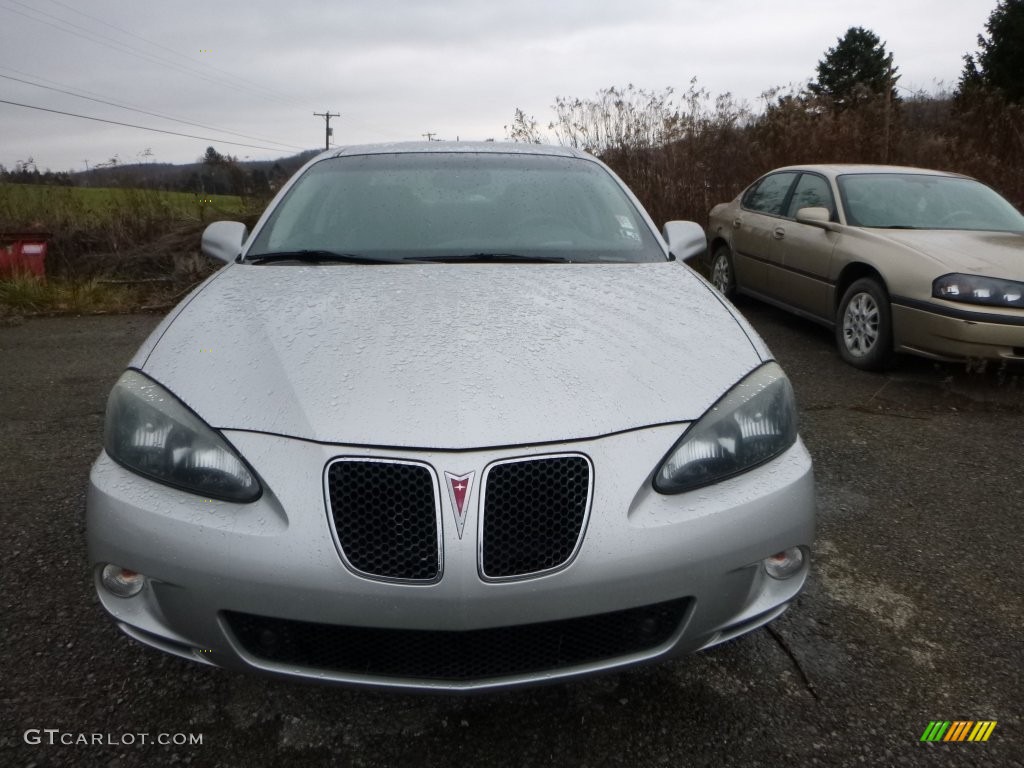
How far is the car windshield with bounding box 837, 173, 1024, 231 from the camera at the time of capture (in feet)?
17.4

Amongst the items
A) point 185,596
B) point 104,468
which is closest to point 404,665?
point 185,596

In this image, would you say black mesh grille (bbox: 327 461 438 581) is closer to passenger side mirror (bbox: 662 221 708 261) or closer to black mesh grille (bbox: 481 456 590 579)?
black mesh grille (bbox: 481 456 590 579)

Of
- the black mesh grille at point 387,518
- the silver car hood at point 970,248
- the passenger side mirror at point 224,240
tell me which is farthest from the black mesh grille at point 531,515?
the silver car hood at point 970,248

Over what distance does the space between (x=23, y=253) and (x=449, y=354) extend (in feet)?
29.1

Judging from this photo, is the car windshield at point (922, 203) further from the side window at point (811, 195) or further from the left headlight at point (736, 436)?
the left headlight at point (736, 436)

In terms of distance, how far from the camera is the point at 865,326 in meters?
5.04

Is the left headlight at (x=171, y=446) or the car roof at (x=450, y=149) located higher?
the car roof at (x=450, y=149)

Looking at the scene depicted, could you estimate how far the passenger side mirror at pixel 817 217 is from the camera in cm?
537

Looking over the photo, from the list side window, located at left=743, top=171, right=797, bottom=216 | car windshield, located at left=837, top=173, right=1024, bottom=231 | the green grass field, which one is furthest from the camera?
the green grass field

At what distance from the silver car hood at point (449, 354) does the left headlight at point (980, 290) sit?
9.31ft

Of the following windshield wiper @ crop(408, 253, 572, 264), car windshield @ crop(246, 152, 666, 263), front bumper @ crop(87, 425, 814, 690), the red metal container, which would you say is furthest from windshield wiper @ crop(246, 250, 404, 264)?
the red metal container

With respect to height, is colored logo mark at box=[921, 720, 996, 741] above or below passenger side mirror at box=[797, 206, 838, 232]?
below

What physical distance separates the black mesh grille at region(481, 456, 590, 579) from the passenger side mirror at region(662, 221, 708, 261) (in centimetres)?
168

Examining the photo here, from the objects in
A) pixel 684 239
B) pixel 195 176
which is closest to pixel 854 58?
pixel 195 176
